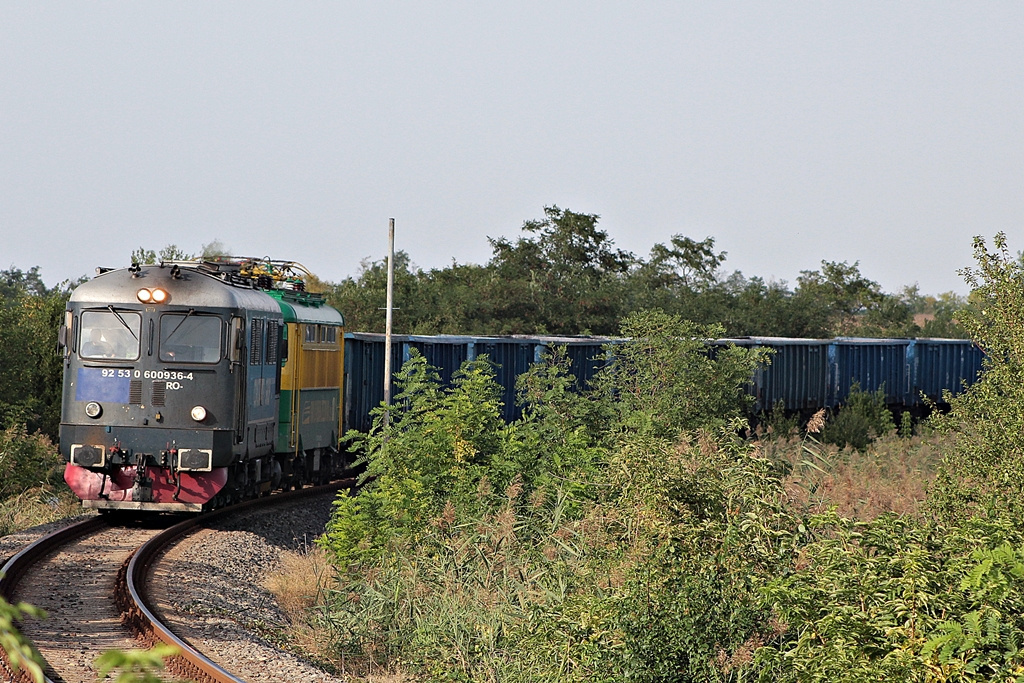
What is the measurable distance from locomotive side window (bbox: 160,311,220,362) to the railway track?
2269mm

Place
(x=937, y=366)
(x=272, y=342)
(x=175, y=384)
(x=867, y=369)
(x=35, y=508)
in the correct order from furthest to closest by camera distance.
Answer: (x=937, y=366), (x=867, y=369), (x=35, y=508), (x=272, y=342), (x=175, y=384)

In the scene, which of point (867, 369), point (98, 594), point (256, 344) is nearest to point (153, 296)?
point (256, 344)

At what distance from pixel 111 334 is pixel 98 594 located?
455 centimetres

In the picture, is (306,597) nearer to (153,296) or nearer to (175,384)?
(175,384)

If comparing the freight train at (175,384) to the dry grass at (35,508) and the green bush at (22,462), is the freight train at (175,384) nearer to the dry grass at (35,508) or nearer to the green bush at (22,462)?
the dry grass at (35,508)

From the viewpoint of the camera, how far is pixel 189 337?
14617 millimetres

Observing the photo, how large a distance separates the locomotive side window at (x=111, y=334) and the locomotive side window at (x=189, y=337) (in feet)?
1.20

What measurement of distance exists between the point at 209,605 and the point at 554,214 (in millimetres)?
38372

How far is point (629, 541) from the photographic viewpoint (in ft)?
31.3

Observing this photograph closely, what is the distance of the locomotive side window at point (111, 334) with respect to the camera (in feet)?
48.0

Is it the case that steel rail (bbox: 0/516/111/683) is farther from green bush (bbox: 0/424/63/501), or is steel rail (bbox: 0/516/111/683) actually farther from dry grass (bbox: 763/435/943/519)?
dry grass (bbox: 763/435/943/519)

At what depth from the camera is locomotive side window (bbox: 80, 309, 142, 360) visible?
1462cm

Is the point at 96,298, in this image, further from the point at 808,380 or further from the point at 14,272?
the point at 14,272

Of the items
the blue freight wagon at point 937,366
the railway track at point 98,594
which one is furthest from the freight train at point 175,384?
the blue freight wagon at point 937,366
